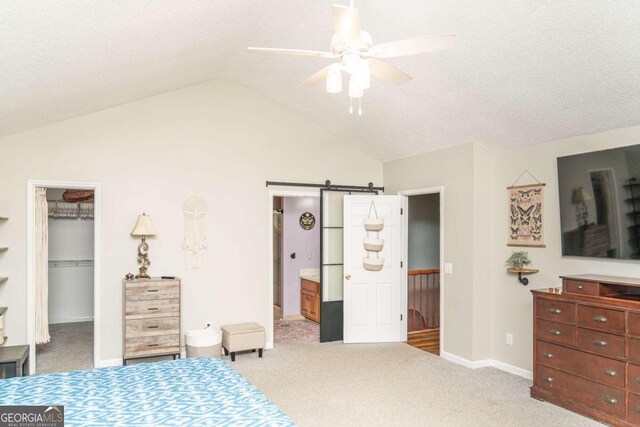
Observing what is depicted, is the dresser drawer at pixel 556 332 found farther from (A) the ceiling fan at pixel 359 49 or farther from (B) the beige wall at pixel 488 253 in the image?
(A) the ceiling fan at pixel 359 49

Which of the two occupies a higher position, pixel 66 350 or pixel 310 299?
pixel 310 299

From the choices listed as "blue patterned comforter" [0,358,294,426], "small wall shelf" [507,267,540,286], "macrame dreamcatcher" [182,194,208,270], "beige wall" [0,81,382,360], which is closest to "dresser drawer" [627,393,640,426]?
"small wall shelf" [507,267,540,286]

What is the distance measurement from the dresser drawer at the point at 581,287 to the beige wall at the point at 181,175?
10.9 feet

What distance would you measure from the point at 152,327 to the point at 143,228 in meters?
1.11

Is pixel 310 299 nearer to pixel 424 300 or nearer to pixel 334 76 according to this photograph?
pixel 424 300

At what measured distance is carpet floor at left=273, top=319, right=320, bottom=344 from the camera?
6293mm

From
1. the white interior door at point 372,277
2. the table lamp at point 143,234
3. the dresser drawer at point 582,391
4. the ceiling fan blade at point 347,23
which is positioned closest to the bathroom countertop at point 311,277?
the white interior door at point 372,277

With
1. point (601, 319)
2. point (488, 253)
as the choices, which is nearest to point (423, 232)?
point (488, 253)

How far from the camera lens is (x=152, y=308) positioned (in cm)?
494

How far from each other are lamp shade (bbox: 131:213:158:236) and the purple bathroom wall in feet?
9.45

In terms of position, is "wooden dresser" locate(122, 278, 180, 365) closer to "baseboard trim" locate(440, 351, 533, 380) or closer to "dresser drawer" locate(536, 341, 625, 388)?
"baseboard trim" locate(440, 351, 533, 380)

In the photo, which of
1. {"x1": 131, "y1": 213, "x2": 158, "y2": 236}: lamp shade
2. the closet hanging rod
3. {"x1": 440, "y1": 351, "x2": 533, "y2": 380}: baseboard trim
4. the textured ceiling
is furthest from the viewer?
the closet hanging rod

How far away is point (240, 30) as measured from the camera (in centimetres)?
406

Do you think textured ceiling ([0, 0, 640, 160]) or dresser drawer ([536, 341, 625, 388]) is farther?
dresser drawer ([536, 341, 625, 388])
